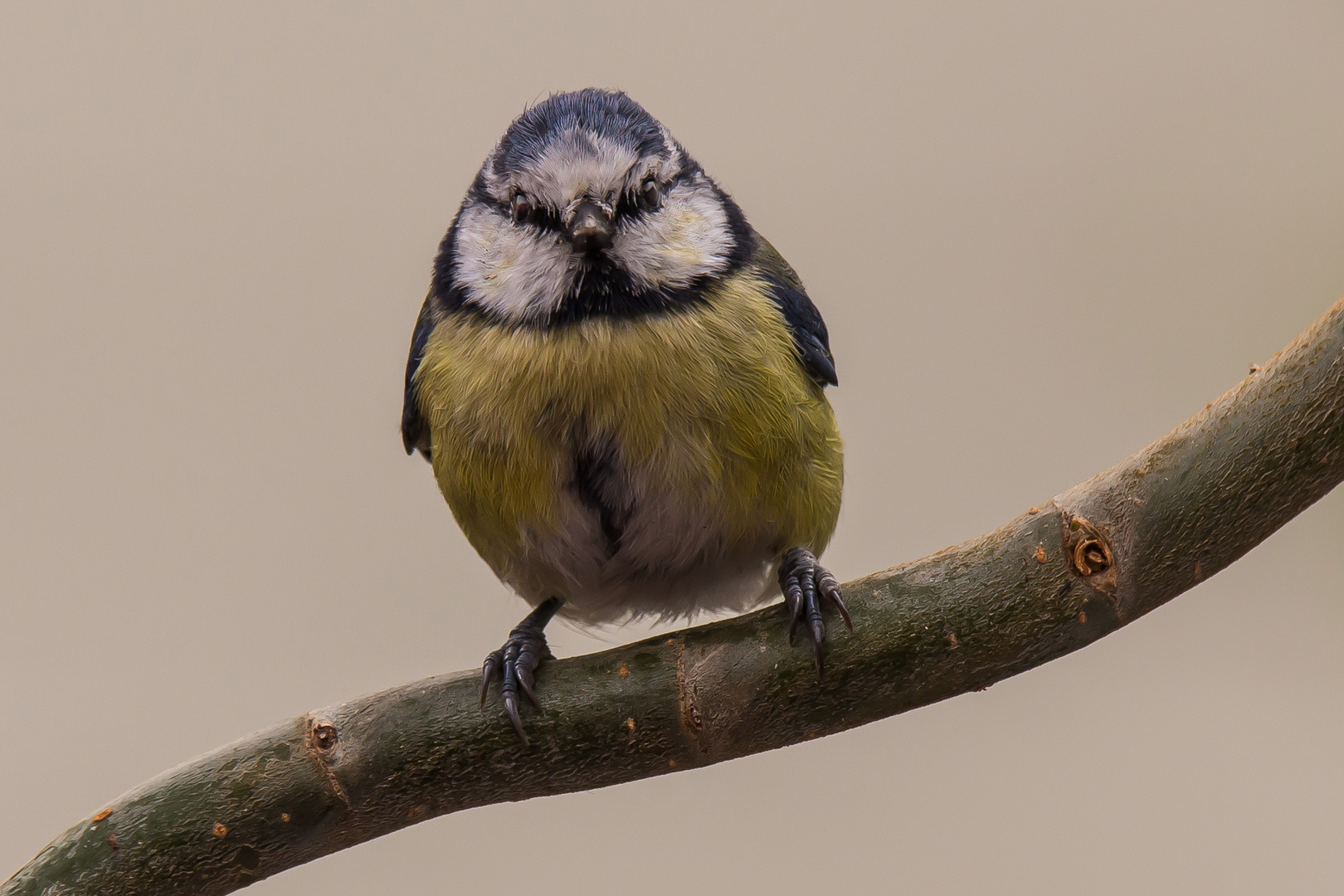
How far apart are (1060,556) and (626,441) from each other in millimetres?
449

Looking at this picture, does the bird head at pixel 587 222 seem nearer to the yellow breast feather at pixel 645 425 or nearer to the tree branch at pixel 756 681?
the yellow breast feather at pixel 645 425

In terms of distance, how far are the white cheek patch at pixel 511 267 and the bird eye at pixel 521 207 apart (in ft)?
0.04

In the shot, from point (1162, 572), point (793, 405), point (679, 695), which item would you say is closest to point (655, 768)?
point (679, 695)

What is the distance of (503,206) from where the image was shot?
1.32m

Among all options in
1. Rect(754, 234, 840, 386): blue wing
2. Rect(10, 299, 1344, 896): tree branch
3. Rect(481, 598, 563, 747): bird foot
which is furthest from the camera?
Rect(754, 234, 840, 386): blue wing

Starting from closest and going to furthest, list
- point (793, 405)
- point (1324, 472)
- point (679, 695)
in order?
point (1324, 472) < point (679, 695) < point (793, 405)

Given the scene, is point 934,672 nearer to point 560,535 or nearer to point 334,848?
point 560,535

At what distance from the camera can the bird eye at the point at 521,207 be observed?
1267mm

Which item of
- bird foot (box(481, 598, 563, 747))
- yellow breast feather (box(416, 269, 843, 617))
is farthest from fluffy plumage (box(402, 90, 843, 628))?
bird foot (box(481, 598, 563, 747))

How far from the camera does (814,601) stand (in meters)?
1.17

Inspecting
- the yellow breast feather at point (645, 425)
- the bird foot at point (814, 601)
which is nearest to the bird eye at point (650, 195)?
the yellow breast feather at point (645, 425)

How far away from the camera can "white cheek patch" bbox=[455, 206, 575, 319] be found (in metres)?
1.26

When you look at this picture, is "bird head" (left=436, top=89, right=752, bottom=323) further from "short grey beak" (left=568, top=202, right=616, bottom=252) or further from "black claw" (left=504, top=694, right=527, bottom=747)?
"black claw" (left=504, top=694, right=527, bottom=747)

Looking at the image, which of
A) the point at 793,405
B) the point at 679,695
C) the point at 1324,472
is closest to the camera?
the point at 1324,472
